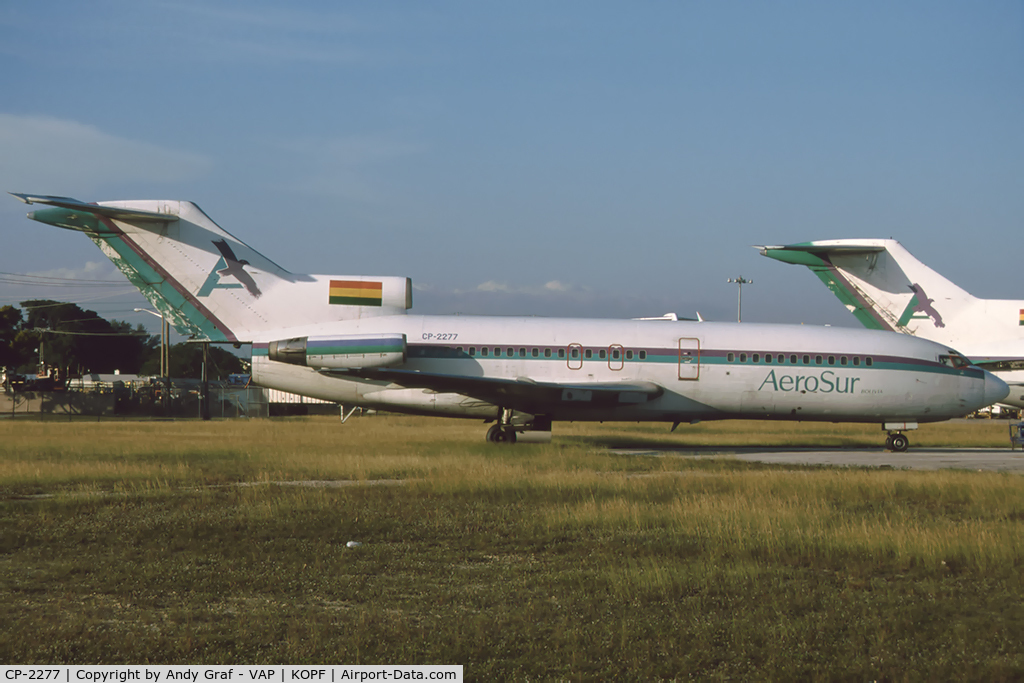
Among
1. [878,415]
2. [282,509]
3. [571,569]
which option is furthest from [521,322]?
[571,569]

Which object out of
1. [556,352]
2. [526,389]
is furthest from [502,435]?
[556,352]

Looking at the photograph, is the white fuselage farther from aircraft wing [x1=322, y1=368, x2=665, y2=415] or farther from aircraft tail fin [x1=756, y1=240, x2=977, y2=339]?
aircraft tail fin [x1=756, y1=240, x2=977, y2=339]

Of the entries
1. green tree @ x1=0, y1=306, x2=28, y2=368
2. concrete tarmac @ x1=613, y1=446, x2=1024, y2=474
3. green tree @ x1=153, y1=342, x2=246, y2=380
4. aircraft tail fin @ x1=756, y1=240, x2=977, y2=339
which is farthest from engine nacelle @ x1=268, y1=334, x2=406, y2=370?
green tree @ x1=153, y1=342, x2=246, y2=380

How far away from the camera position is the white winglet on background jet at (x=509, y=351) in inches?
998

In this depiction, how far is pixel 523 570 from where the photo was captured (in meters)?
8.76

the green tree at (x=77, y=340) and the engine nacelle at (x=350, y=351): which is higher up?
the green tree at (x=77, y=340)

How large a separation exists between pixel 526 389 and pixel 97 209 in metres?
12.8

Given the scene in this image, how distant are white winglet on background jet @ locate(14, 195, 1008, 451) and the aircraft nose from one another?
2.32 feet

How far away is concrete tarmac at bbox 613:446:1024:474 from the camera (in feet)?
68.5

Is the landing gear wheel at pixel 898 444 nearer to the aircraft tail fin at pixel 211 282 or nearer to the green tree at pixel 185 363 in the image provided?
the aircraft tail fin at pixel 211 282

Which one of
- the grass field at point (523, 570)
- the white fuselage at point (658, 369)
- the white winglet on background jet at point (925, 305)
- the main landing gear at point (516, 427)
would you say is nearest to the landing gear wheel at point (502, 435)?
the main landing gear at point (516, 427)

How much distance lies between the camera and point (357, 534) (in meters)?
10.6

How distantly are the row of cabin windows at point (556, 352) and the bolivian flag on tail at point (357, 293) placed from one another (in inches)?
117

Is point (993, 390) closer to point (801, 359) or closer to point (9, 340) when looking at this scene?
point (801, 359)
